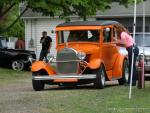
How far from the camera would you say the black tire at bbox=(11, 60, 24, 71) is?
3253cm

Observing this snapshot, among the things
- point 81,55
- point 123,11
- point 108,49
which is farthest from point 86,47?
point 123,11

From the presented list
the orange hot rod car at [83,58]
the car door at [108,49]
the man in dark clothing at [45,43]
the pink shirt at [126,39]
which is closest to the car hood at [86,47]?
the orange hot rod car at [83,58]

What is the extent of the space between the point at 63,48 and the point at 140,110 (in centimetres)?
700

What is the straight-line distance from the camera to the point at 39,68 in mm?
19094

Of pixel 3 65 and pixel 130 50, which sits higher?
pixel 130 50

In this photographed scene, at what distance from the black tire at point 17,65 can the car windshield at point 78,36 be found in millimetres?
12807

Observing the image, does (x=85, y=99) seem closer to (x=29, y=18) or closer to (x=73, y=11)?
(x=73, y=11)

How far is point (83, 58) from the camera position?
61.8 ft

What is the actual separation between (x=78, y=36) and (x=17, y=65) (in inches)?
525

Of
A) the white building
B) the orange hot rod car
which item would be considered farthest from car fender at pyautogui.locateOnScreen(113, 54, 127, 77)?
the white building

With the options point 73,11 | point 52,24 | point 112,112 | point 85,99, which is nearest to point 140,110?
point 112,112

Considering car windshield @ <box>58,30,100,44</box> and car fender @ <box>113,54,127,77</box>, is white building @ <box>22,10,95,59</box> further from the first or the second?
car windshield @ <box>58,30,100,44</box>

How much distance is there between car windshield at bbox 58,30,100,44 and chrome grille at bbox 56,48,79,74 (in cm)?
93

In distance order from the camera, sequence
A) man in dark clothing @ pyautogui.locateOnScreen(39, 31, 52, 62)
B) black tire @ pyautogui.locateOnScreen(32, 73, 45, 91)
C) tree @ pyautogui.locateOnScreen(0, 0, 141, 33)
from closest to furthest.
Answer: black tire @ pyautogui.locateOnScreen(32, 73, 45, 91), tree @ pyautogui.locateOnScreen(0, 0, 141, 33), man in dark clothing @ pyautogui.locateOnScreen(39, 31, 52, 62)
